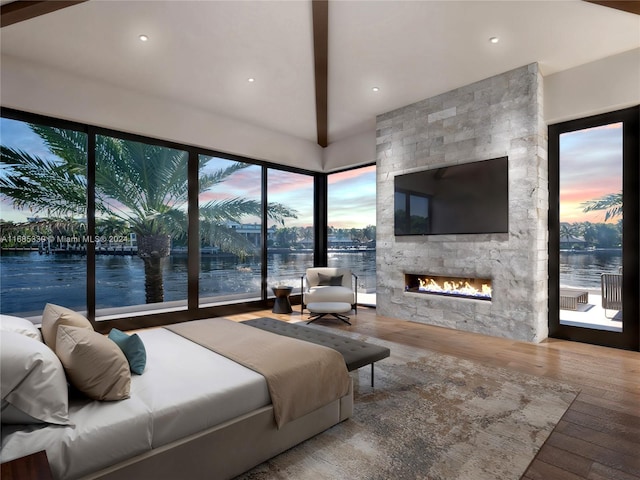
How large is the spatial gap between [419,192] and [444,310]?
174 cm

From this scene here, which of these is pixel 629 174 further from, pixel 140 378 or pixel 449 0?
pixel 140 378

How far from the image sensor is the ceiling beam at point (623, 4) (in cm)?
306

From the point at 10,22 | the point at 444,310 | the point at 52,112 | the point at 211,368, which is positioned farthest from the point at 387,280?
the point at 10,22

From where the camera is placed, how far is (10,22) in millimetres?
3188

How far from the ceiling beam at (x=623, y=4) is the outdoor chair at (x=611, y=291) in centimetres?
267

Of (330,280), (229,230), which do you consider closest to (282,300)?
(330,280)

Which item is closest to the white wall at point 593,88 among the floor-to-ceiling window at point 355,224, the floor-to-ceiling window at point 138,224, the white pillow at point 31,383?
the floor-to-ceiling window at point 355,224

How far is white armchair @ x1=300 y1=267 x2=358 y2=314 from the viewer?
5395mm

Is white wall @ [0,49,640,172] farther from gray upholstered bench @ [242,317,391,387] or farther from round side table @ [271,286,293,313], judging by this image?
gray upholstered bench @ [242,317,391,387]

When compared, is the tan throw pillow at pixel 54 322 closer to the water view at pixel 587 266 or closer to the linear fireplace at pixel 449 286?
the linear fireplace at pixel 449 286

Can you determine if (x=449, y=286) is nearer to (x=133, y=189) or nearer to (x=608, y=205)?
(x=608, y=205)

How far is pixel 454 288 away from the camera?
5.01 meters

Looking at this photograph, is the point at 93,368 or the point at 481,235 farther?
the point at 481,235

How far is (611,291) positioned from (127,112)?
6.31 meters
